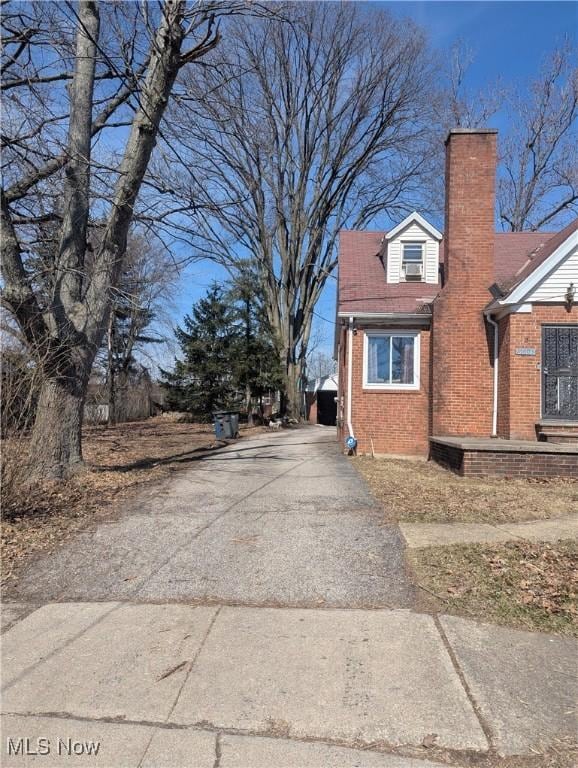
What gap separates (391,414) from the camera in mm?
14352

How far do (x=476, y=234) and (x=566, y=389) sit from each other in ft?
13.3

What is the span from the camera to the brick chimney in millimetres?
13336

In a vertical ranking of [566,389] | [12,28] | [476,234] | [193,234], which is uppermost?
[12,28]

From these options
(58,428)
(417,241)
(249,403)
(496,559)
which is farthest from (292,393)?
(496,559)

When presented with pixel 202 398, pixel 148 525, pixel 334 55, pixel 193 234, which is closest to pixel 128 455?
pixel 193 234

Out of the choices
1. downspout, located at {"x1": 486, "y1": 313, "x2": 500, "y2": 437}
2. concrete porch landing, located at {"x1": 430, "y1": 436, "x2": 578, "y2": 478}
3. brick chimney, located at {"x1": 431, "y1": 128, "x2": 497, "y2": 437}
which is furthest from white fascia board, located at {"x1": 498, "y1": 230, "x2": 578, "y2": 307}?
concrete porch landing, located at {"x1": 430, "y1": 436, "x2": 578, "y2": 478}

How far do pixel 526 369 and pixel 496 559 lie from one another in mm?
7445

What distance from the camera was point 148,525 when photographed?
716cm

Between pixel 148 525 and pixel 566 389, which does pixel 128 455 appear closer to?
pixel 148 525

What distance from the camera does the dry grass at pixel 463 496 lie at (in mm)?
7609

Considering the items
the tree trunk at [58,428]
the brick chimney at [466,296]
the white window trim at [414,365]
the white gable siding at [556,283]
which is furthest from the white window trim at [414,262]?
the tree trunk at [58,428]

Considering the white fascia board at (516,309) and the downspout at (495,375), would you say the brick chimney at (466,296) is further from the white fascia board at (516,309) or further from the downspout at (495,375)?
the white fascia board at (516,309)

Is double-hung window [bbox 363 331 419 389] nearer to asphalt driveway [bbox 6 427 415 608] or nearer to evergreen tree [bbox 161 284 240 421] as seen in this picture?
asphalt driveway [bbox 6 427 415 608]

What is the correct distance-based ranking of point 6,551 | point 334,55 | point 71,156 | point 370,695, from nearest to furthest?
point 370,695 < point 6,551 < point 71,156 < point 334,55
